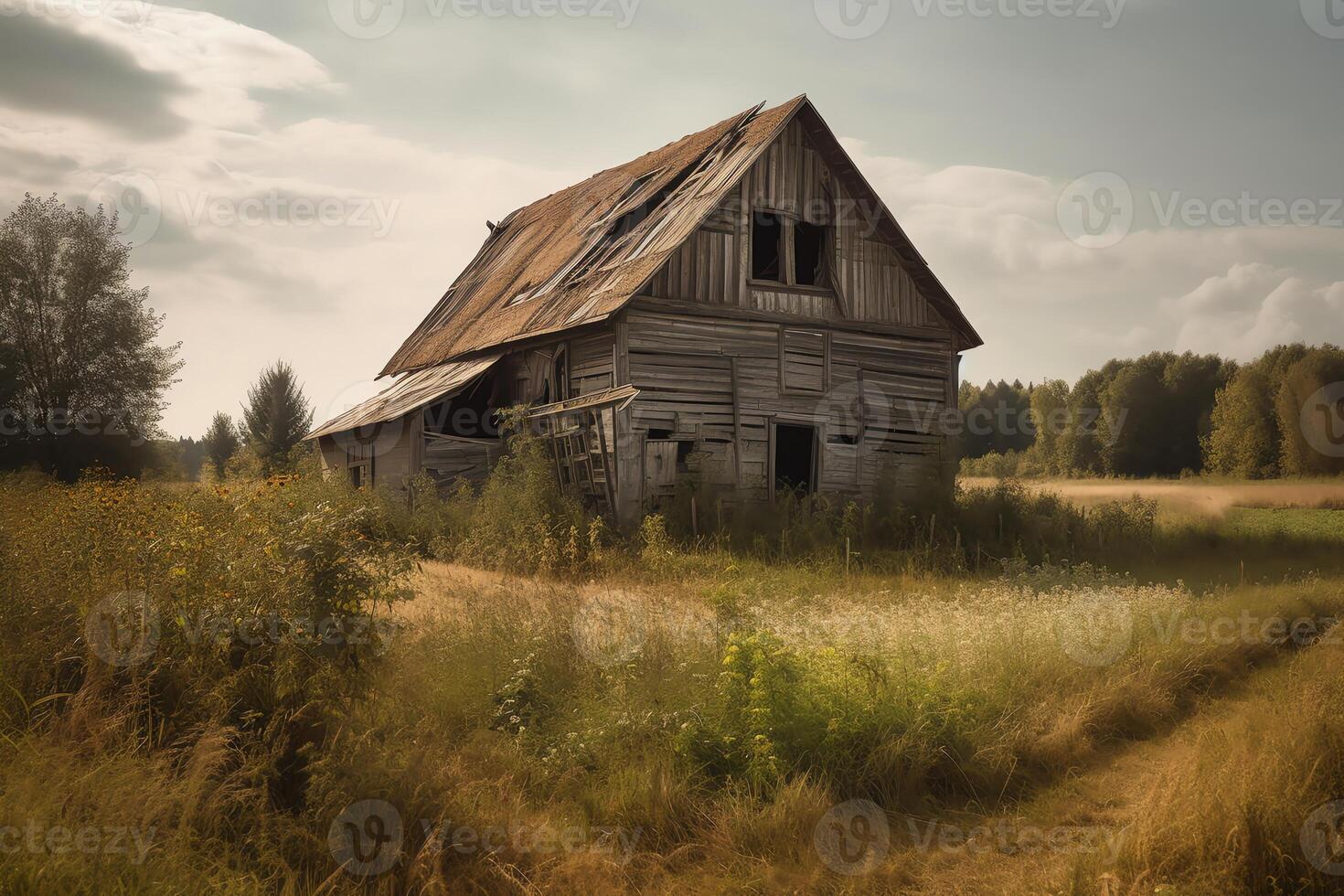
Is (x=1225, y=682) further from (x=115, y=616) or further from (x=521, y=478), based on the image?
(x=521, y=478)

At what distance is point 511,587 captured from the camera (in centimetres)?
950

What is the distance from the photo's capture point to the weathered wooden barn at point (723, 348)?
14.7 m

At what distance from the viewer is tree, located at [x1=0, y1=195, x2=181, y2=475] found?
30.4m

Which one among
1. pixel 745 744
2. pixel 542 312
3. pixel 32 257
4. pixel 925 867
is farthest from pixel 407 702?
pixel 32 257

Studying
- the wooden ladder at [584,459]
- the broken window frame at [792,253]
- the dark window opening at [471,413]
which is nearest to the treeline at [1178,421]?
the broken window frame at [792,253]

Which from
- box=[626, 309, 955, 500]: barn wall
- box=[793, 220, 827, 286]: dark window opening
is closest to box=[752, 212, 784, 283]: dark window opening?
box=[793, 220, 827, 286]: dark window opening
